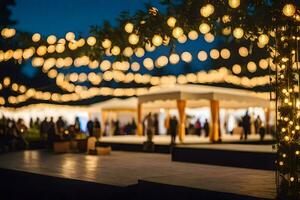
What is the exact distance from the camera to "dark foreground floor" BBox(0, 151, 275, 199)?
8445 millimetres

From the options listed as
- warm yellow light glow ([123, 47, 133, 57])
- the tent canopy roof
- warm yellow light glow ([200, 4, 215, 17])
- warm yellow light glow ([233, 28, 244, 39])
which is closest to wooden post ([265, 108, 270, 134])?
the tent canopy roof

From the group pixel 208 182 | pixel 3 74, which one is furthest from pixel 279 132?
pixel 3 74

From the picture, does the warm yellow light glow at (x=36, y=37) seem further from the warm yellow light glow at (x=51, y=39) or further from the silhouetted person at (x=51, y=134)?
the silhouetted person at (x=51, y=134)

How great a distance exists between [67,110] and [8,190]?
81.9 feet

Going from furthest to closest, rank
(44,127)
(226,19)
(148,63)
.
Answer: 1. (44,127)
2. (148,63)
3. (226,19)

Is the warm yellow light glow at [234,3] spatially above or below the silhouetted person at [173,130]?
above

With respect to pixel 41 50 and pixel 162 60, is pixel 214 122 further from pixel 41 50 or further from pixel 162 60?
pixel 41 50

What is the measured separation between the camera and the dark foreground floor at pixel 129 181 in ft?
27.7

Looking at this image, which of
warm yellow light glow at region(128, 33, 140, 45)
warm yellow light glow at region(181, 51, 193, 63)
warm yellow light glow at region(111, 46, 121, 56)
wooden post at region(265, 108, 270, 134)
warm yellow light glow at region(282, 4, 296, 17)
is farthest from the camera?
wooden post at region(265, 108, 270, 134)

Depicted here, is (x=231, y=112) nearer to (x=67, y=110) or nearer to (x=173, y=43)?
(x=67, y=110)

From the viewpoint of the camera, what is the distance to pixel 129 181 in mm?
10133

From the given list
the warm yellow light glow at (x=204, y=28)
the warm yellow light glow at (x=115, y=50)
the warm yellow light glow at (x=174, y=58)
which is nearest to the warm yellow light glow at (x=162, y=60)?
the warm yellow light glow at (x=174, y=58)

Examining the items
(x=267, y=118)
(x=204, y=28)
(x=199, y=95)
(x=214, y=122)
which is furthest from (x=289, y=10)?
(x=267, y=118)

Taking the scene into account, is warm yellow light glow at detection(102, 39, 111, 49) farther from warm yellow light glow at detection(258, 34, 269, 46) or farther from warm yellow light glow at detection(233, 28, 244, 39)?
warm yellow light glow at detection(258, 34, 269, 46)
